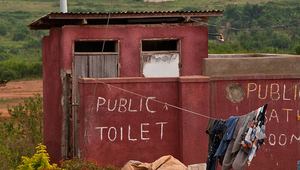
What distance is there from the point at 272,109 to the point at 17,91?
2268 cm

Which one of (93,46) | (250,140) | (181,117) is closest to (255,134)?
(250,140)

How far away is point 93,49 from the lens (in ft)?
40.2

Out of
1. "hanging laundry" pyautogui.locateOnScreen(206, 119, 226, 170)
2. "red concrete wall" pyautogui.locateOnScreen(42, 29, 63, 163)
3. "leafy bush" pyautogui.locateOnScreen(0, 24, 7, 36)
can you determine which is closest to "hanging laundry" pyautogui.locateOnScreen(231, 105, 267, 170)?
"hanging laundry" pyautogui.locateOnScreen(206, 119, 226, 170)

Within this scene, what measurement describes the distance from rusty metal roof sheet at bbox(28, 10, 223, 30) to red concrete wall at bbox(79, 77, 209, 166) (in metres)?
1.82

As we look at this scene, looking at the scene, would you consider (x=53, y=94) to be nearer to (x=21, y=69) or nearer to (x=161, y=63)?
(x=161, y=63)

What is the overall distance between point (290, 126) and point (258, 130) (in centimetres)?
296

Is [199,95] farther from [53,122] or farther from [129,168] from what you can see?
[53,122]

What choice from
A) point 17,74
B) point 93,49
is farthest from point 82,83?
point 17,74

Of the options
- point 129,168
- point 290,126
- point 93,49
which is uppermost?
point 93,49

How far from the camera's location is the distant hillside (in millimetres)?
33656

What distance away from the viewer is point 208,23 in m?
45.5

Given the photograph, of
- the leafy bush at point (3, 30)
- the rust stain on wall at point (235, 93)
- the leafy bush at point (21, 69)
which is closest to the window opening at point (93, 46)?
the rust stain on wall at point (235, 93)

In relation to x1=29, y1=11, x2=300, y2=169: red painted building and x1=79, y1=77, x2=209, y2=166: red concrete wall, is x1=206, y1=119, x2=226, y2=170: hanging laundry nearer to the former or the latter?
x1=29, y1=11, x2=300, y2=169: red painted building

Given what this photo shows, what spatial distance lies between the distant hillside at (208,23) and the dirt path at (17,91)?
5.43ft
